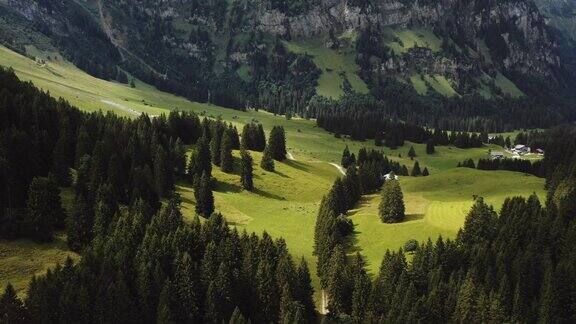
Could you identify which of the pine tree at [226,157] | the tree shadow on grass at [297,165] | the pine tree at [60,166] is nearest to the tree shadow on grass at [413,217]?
the pine tree at [226,157]

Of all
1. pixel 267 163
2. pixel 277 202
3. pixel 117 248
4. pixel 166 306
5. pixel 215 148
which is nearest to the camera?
pixel 166 306

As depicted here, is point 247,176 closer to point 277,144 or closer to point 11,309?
point 277,144

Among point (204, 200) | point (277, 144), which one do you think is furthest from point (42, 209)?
point (277, 144)

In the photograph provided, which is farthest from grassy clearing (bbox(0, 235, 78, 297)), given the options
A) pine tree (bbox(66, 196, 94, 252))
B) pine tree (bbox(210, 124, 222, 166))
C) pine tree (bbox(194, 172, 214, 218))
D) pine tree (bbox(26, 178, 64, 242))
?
pine tree (bbox(210, 124, 222, 166))

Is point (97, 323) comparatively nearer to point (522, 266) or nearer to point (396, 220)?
point (522, 266)

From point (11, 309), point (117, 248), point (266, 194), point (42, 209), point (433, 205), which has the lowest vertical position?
point (11, 309)
